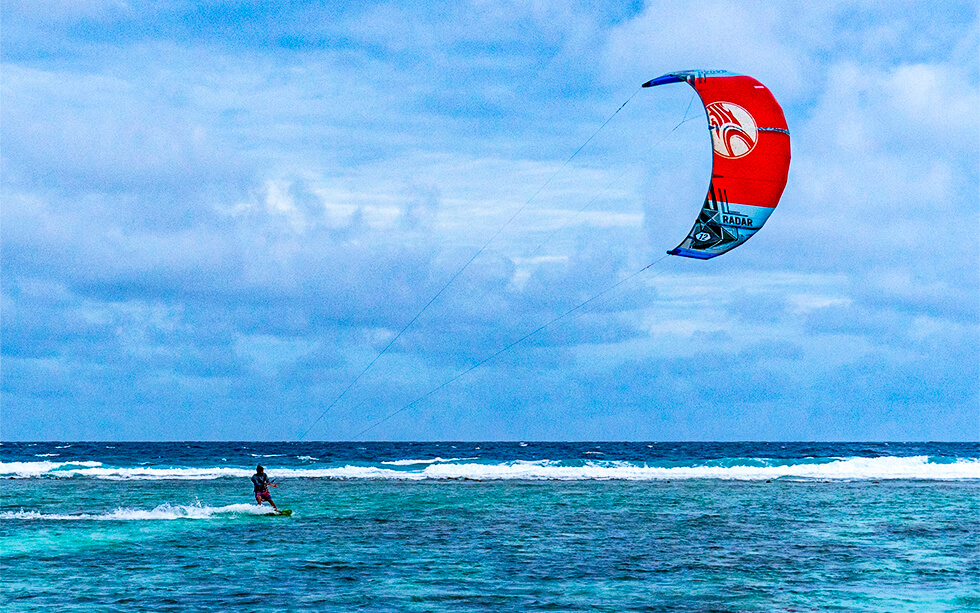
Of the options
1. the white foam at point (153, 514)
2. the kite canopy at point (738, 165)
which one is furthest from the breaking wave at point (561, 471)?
the kite canopy at point (738, 165)

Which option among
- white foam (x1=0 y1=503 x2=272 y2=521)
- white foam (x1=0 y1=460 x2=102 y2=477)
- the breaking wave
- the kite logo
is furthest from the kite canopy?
white foam (x1=0 y1=460 x2=102 y2=477)

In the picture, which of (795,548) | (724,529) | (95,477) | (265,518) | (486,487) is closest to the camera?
(795,548)

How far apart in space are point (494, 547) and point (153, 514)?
11.6m

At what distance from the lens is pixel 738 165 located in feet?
47.7

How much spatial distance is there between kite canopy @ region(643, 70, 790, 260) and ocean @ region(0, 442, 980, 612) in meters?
5.69

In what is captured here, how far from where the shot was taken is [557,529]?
70.3ft

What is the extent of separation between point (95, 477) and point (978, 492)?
122ft

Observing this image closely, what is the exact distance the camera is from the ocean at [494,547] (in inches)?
534

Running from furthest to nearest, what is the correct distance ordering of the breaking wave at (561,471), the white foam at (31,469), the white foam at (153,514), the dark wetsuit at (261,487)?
the white foam at (31,469) → the breaking wave at (561,471) → the dark wetsuit at (261,487) → the white foam at (153,514)

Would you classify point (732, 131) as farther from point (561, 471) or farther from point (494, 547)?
point (561, 471)

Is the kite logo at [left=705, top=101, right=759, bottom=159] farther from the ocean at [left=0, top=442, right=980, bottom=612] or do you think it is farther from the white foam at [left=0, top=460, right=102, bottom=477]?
the white foam at [left=0, top=460, right=102, bottom=477]

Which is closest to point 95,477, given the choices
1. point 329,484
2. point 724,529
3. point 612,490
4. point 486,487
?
point 329,484

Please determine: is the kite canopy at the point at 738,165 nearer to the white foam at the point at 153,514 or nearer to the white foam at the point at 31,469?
the white foam at the point at 153,514

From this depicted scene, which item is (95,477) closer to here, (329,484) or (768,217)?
(329,484)
